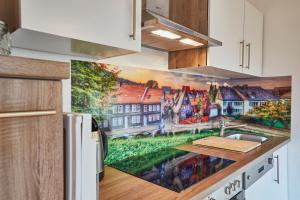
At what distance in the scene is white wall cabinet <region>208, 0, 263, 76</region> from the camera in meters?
1.57

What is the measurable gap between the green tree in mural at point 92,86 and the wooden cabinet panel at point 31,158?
25.3 inches

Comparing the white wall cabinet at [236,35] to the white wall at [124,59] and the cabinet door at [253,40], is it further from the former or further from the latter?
the white wall at [124,59]

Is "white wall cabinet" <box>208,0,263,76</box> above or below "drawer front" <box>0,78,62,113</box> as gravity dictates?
above

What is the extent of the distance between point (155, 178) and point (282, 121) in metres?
1.67

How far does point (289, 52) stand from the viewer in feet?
7.11

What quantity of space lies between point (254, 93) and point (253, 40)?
1.85ft

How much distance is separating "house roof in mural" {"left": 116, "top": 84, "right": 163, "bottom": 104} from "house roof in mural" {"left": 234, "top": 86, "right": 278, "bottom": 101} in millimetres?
1148

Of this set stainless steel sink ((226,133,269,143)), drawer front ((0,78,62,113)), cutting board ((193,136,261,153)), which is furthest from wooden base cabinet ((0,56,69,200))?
stainless steel sink ((226,133,269,143))

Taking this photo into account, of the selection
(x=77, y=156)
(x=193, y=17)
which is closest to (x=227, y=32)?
Answer: (x=193, y=17)

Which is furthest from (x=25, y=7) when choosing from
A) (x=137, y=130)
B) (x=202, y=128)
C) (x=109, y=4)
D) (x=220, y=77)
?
(x=220, y=77)

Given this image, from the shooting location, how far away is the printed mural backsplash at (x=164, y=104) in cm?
132

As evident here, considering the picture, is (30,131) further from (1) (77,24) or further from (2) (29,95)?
(1) (77,24)

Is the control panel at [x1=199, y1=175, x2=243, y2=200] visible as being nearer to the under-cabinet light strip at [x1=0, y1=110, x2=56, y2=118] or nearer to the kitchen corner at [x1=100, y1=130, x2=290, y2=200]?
the kitchen corner at [x1=100, y1=130, x2=290, y2=200]

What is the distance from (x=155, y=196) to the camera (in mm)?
942
